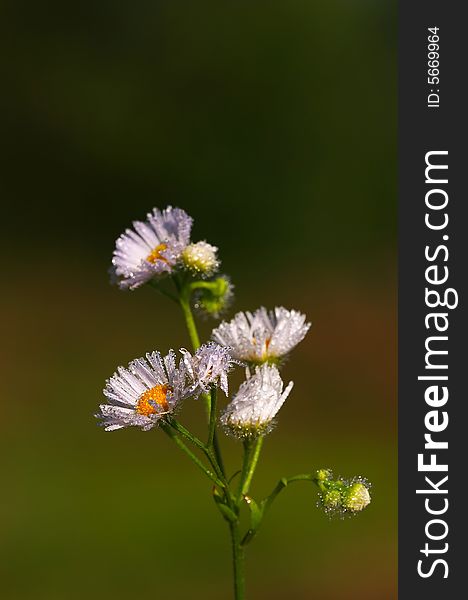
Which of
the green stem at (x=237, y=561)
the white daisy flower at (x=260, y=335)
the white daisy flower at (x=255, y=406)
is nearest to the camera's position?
the green stem at (x=237, y=561)

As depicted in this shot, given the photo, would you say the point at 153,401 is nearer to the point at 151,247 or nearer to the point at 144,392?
the point at 144,392

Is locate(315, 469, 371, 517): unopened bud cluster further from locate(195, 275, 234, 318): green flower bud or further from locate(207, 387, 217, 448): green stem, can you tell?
locate(195, 275, 234, 318): green flower bud

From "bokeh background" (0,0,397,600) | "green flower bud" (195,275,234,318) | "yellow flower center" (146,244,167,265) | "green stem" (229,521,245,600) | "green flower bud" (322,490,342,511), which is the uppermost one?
"bokeh background" (0,0,397,600)

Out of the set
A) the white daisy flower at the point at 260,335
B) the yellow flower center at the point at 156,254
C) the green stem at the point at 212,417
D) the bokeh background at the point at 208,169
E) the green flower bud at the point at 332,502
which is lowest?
the green flower bud at the point at 332,502

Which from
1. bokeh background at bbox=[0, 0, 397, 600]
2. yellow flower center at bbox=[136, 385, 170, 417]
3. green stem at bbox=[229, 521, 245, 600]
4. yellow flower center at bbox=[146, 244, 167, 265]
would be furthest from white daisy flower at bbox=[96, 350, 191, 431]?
bokeh background at bbox=[0, 0, 397, 600]

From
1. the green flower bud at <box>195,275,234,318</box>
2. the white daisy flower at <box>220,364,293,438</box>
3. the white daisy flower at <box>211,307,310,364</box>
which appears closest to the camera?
the white daisy flower at <box>220,364,293,438</box>

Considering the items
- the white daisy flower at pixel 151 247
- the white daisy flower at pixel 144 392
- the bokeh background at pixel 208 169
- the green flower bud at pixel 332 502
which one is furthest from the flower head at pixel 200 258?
the bokeh background at pixel 208 169

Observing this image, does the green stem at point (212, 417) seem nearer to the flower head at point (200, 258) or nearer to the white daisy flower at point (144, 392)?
the white daisy flower at point (144, 392)
